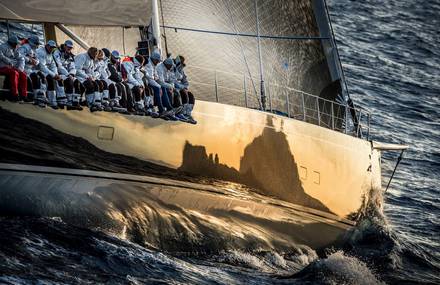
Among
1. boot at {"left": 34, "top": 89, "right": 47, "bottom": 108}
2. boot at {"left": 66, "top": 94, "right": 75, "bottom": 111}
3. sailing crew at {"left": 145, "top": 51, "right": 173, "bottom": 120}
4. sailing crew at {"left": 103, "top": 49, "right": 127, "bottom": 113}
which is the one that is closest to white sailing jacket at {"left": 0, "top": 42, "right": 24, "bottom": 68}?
boot at {"left": 34, "top": 89, "right": 47, "bottom": 108}

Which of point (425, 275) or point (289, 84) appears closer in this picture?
point (425, 275)

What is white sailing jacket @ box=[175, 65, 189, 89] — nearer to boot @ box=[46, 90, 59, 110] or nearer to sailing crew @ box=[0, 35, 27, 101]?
boot @ box=[46, 90, 59, 110]

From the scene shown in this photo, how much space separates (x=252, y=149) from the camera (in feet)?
48.1

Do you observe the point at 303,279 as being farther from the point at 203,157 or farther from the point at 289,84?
the point at 289,84

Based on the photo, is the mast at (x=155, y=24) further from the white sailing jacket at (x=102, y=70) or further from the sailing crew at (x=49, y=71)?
the sailing crew at (x=49, y=71)

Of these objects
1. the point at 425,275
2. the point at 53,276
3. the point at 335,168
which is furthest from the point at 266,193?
the point at 53,276

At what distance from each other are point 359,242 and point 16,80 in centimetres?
685

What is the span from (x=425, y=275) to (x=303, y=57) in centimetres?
442

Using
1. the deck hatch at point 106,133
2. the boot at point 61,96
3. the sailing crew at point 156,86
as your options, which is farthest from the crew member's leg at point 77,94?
the sailing crew at point 156,86

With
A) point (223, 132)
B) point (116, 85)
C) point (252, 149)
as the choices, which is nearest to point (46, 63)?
point (116, 85)

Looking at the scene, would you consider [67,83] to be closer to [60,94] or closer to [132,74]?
[60,94]

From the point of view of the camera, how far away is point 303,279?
13586 millimetres

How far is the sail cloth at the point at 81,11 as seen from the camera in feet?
43.2

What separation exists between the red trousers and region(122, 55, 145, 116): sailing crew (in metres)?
1.53
